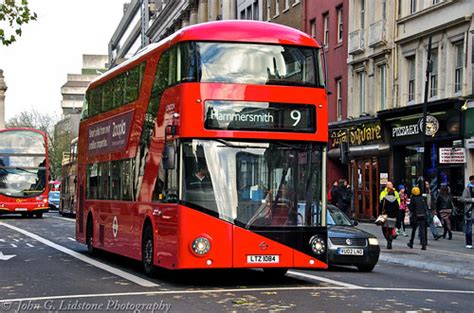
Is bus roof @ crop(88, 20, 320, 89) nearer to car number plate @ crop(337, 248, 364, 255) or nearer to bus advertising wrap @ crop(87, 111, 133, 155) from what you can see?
bus advertising wrap @ crop(87, 111, 133, 155)

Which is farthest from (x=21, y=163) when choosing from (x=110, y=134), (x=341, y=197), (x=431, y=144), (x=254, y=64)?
(x=254, y=64)

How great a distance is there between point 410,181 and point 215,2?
34.2m

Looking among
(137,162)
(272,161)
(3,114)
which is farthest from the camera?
(3,114)

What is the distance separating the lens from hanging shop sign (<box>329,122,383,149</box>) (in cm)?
A: 4138

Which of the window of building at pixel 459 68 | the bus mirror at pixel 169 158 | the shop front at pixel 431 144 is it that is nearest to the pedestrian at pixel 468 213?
the shop front at pixel 431 144

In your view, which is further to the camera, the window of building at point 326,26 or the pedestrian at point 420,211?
the window of building at point 326,26

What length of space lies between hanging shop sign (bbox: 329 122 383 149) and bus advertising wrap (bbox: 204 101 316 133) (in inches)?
1011

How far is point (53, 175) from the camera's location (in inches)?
4579

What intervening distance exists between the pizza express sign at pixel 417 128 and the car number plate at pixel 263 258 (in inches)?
826

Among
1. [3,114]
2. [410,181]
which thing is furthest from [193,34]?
[3,114]

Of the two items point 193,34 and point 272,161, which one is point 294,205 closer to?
point 272,161

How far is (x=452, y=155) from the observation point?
1281 inches

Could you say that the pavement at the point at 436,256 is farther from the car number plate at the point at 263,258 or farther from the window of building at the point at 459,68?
the window of building at the point at 459,68

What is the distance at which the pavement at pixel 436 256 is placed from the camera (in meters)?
20.9
